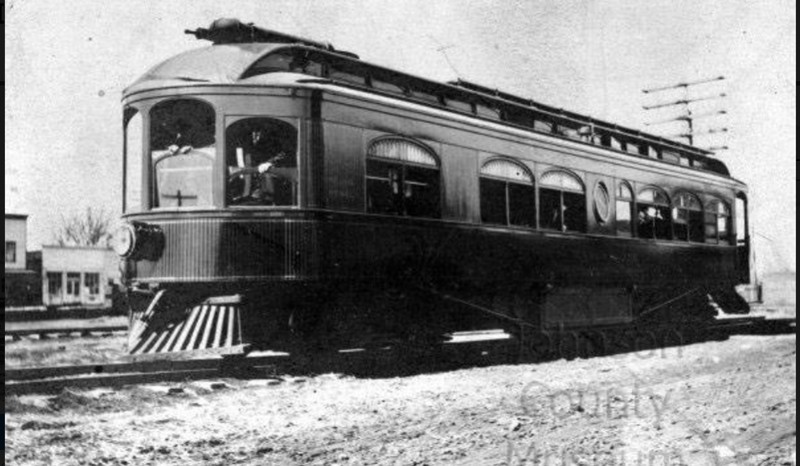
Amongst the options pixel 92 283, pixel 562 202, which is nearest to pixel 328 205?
pixel 562 202

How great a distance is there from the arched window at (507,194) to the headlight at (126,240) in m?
4.20

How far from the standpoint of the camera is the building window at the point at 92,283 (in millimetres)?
29422

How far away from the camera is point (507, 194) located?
10.2 meters

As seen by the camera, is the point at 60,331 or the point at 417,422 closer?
the point at 417,422

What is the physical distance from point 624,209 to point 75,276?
22.6 metres

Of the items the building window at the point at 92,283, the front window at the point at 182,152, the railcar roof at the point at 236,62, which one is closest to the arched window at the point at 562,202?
the railcar roof at the point at 236,62

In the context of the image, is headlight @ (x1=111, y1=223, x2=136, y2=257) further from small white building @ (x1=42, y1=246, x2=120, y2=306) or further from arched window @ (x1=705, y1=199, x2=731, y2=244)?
small white building @ (x1=42, y1=246, x2=120, y2=306)

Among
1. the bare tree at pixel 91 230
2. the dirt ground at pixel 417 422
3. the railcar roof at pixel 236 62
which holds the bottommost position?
the dirt ground at pixel 417 422

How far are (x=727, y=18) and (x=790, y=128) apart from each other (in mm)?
1263

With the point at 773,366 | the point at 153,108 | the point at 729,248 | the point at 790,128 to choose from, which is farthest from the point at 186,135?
the point at 729,248

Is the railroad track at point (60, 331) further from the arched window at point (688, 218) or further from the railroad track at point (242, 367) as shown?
the arched window at point (688, 218)

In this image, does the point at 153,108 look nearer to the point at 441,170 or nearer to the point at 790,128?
the point at 441,170

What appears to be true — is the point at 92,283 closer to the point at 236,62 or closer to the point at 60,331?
the point at 60,331

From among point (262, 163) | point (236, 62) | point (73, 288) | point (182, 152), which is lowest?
point (73, 288)
